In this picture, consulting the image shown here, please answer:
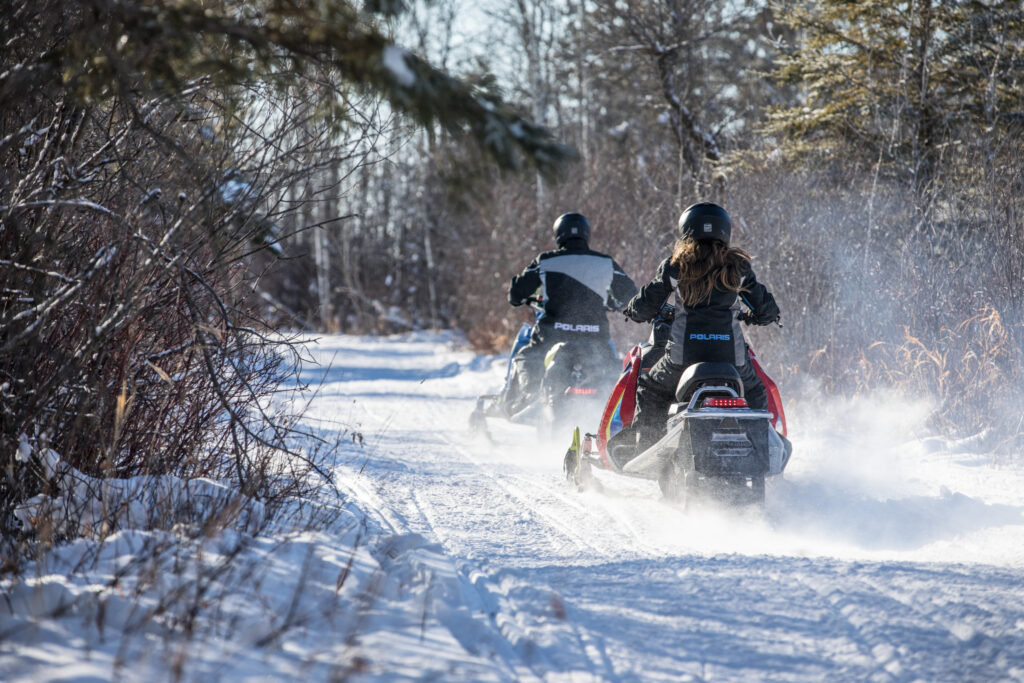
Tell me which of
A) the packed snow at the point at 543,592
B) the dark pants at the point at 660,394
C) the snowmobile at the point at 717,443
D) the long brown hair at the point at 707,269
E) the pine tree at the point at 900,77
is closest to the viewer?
the packed snow at the point at 543,592

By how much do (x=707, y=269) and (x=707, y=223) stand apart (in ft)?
0.92

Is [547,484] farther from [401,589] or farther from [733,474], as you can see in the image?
[401,589]

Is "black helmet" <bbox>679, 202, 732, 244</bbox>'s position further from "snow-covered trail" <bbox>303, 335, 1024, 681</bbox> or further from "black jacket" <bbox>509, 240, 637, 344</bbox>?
"black jacket" <bbox>509, 240, 637, 344</bbox>

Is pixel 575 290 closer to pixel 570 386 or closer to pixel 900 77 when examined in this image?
pixel 570 386

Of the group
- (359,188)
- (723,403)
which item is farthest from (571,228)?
(723,403)

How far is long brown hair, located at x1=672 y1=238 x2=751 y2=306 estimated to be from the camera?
5.11 meters

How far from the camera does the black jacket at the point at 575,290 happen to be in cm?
789

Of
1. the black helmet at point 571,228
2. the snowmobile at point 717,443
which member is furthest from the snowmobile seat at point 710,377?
the black helmet at point 571,228

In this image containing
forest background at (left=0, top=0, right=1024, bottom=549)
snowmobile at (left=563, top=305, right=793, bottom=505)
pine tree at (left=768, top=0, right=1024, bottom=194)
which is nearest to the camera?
forest background at (left=0, top=0, right=1024, bottom=549)

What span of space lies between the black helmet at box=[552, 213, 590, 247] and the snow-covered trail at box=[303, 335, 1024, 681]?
1977 mm

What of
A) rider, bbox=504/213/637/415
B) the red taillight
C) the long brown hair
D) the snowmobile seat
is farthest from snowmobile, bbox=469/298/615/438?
the red taillight

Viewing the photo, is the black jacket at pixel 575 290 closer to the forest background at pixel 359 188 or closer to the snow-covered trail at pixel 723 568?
the snow-covered trail at pixel 723 568

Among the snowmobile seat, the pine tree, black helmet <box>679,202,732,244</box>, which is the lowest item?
the snowmobile seat

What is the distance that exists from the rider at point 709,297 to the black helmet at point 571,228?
105 inches
